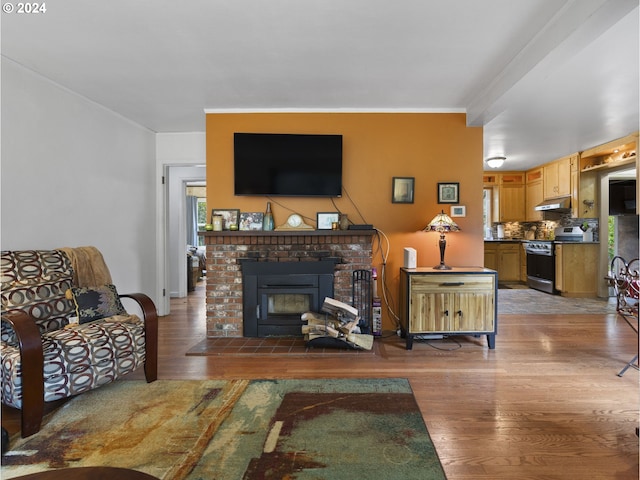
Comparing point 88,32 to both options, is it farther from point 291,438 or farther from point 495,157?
point 495,157

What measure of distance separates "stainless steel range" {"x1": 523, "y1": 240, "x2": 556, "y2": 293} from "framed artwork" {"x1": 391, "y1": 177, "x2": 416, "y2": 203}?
154 inches

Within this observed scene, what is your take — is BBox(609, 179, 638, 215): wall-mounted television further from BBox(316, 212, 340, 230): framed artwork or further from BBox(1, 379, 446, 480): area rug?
BBox(1, 379, 446, 480): area rug

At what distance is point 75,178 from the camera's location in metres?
3.24

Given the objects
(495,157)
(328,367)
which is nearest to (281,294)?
(328,367)

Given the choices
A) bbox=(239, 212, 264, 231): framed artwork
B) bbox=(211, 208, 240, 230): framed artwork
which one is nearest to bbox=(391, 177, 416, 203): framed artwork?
bbox=(239, 212, 264, 231): framed artwork

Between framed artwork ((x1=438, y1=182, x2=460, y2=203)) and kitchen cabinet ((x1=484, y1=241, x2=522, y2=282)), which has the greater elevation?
framed artwork ((x1=438, y1=182, x2=460, y2=203))

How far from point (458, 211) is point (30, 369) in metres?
3.67

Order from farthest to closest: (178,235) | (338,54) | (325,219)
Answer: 1. (178,235)
2. (325,219)
3. (338,54)

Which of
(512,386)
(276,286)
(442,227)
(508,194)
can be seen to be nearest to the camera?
(512,386)

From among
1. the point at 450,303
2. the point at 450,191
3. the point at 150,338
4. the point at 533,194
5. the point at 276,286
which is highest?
the point at 533,194

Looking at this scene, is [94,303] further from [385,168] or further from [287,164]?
[385,168]

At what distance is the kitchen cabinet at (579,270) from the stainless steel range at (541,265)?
0.72ft

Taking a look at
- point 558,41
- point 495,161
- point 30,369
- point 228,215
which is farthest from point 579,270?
point 30,369

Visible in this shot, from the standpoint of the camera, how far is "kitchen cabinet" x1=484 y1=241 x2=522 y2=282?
7125mm
